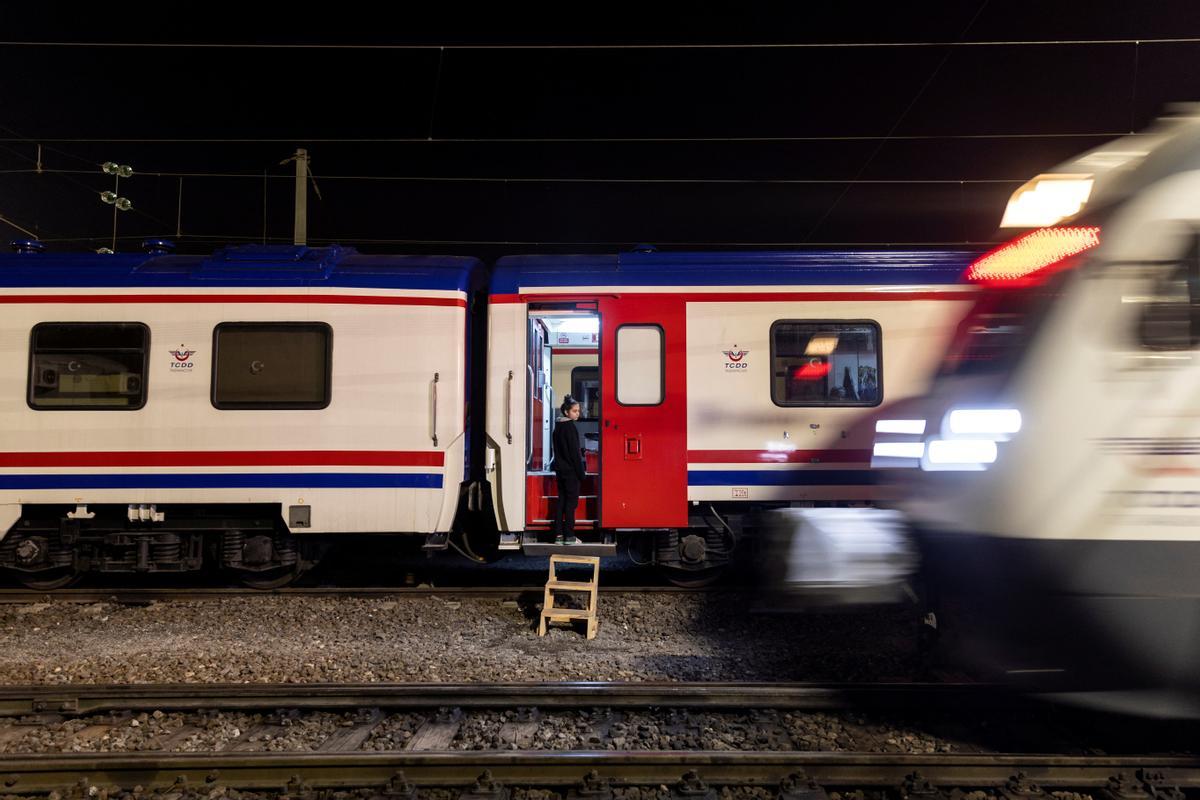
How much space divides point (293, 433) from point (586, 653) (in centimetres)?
395

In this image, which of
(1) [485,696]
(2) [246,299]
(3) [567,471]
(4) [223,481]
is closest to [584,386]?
(3) [567,471]

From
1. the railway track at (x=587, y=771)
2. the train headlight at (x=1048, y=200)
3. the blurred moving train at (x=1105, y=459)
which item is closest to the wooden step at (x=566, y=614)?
the railway track at (x=587, y=771)

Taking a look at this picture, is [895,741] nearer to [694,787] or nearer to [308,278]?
[694,787]

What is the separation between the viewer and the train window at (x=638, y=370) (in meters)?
7.45

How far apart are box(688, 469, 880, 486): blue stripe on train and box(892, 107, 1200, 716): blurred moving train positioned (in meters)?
3.48

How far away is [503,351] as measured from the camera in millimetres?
7422

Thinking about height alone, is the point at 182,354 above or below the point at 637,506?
above

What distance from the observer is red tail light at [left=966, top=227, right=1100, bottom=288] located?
364cm

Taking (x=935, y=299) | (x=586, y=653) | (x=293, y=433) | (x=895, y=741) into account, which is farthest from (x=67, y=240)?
(x=895, y=741)

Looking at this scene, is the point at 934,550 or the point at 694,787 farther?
the point at 934,550

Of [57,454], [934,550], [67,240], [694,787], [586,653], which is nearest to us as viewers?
[694,787]

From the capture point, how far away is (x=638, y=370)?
746 centimetres

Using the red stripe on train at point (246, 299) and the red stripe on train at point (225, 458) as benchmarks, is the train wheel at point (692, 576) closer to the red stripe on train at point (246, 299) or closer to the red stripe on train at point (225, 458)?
the red stripe on train at point (225, 458)

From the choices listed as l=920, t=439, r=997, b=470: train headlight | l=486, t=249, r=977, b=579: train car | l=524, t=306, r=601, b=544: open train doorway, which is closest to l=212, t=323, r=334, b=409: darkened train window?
l=486, t=249, r=977, b=579: train car
